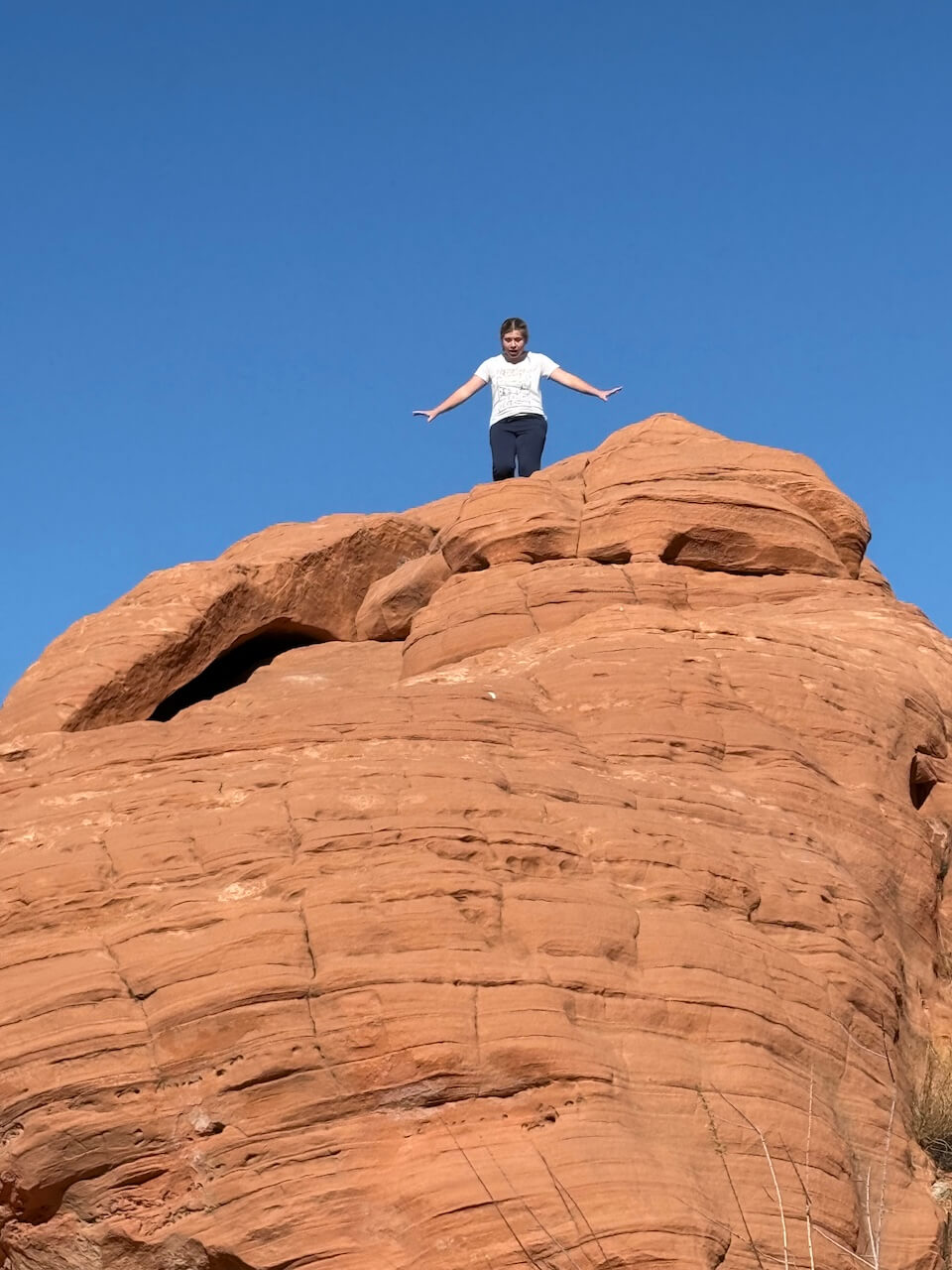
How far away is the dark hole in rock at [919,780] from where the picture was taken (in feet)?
33.7


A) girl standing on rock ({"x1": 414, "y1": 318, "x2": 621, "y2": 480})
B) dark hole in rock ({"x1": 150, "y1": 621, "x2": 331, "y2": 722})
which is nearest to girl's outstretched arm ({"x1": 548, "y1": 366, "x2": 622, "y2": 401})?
girl standing on rock ({"x1": 414, "y1": 318, "x2": 621, "y2": 480})

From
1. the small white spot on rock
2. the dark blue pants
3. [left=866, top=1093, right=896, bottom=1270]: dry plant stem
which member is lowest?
[left=866, top=1093, right=896, bottom=1270]: dry plant stem

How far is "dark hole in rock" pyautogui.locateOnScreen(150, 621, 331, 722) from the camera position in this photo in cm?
1406

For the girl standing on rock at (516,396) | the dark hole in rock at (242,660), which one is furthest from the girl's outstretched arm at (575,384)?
the dark hole in rock at (242,660)

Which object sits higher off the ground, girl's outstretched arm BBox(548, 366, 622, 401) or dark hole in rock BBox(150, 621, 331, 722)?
girl's outstretched arm BBox(548, 366, 622, 401)

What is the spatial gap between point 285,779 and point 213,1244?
231 cm

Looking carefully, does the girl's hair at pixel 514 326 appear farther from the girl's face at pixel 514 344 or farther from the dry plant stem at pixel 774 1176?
the dry plant stem at pixel 774 1176

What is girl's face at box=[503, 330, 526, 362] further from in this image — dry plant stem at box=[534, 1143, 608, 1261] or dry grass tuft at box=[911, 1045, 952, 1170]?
dry plant stem at box=[534, 1143, 608, 1261]

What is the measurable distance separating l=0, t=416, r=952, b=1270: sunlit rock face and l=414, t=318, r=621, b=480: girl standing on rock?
3.60 m

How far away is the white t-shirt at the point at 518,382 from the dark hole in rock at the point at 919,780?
507 cm

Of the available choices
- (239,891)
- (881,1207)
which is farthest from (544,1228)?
(239,891)

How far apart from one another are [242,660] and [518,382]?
12.1 ft

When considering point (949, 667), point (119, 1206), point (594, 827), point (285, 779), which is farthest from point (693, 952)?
point (949, 667)

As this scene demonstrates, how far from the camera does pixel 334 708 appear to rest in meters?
8.75
